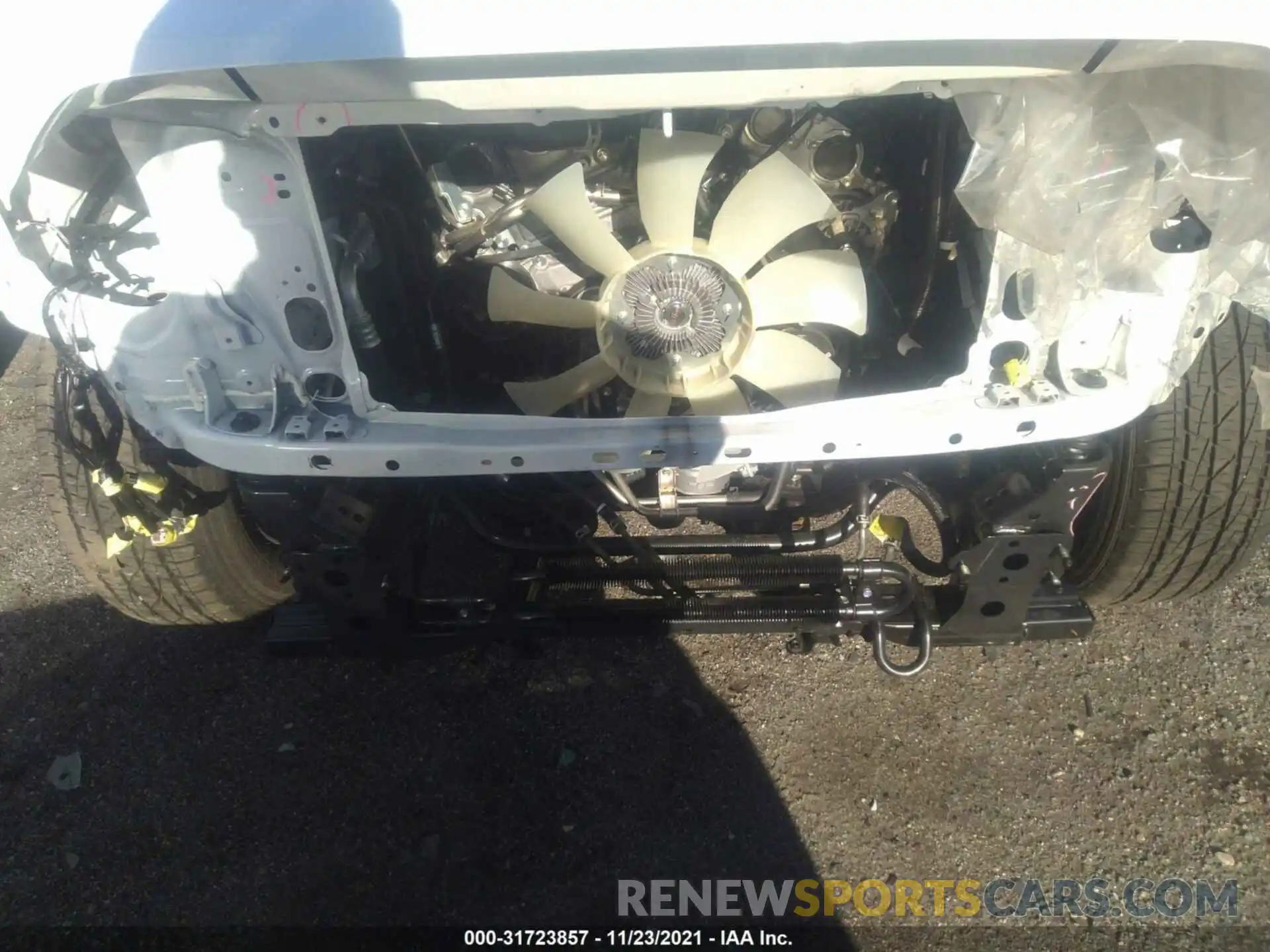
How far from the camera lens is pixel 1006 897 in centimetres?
175

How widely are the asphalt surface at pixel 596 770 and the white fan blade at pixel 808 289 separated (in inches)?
35.0

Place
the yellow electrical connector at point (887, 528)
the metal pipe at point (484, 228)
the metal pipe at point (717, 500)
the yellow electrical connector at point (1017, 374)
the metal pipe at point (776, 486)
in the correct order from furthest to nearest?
the yellow electrical connector at point (887, 528) < the metal pipe at point (717, 500) < the metal pipe at point (776, 486) < the metal pipe at point (484, 228) < the yellow electrical connector at point (1017, 374)

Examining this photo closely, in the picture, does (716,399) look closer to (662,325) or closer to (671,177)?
(662,325)

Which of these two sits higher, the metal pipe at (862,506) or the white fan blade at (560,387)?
the white fan blade at (560,387)

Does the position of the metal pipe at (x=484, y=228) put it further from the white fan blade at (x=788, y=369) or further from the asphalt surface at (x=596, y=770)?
the asphalt surface at (x=596, y=770)

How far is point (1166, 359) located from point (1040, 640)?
880 millimetres

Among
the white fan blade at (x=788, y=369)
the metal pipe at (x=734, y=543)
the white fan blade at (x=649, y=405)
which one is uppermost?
the white fan blade at (x=788, y=369)

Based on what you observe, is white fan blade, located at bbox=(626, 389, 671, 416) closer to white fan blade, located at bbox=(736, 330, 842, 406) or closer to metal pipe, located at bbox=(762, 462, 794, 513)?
white fan blade, located at bbox=(736, 330, 842, 406)

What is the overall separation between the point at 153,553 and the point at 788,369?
1.54 meters

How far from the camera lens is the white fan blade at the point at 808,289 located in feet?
5.70

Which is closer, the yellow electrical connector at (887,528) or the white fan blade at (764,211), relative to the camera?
the white fan blade at (764,211)

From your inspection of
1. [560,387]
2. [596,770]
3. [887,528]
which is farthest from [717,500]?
[596,770]

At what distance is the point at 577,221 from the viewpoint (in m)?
1.63

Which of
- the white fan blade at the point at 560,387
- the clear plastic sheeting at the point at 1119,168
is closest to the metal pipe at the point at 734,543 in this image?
the white fan blade at the point at 560,387
